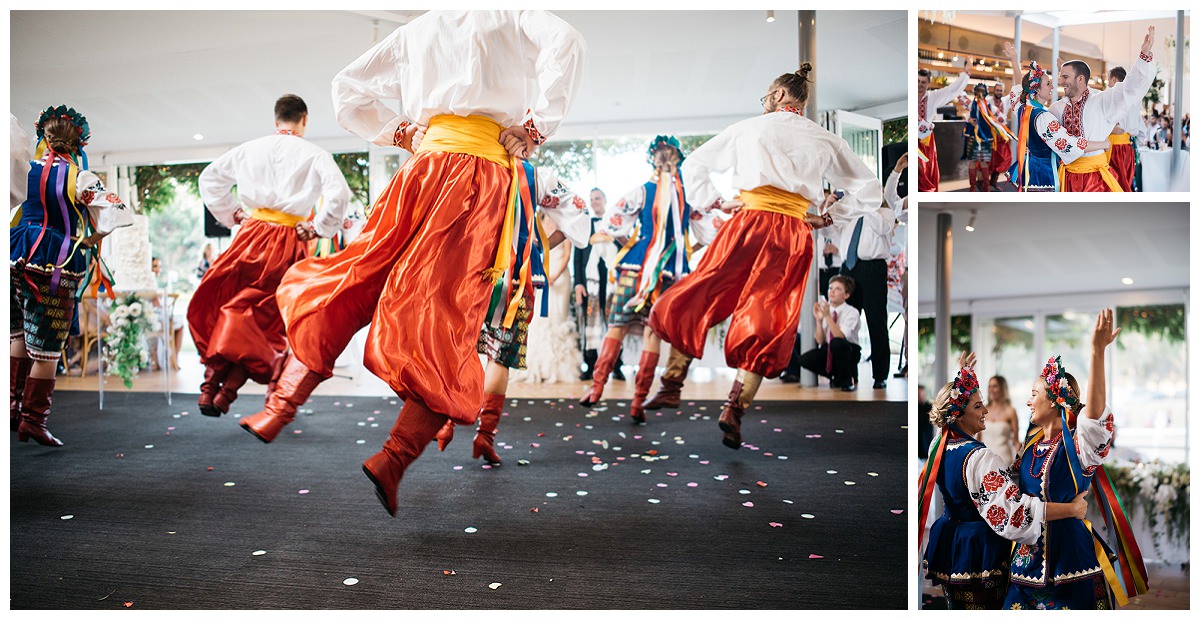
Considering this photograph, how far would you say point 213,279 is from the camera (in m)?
3.10

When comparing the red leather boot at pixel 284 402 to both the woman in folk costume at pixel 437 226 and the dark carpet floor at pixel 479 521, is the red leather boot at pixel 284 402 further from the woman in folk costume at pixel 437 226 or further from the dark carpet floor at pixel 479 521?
the dark carpet floor at pixel 479 521

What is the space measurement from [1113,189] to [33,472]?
3537 mm

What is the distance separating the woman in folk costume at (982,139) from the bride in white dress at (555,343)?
12.1ft

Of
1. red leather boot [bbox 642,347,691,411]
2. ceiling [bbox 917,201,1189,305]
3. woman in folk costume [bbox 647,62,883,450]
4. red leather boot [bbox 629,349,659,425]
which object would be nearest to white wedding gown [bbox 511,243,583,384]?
red leather boot [bbox 629,349,659,425]

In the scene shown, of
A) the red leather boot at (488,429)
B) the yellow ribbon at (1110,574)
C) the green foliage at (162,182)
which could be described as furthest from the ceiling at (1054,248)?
the green foliage at (162,182)

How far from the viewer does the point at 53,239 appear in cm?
284

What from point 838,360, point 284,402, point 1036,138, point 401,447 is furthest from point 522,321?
point 1036,138

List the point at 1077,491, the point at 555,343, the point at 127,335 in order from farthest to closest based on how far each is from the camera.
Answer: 1. the point at 555,343
2. the point at 127,335
3. the point at 1077,491

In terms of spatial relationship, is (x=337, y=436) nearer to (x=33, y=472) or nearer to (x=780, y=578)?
(x=33, y=472)

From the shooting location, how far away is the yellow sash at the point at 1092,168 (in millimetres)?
1982

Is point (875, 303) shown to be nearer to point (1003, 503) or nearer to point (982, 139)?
point (982, 139)

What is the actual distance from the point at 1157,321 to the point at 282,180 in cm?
282

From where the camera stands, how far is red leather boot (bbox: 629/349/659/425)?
358 centimetres

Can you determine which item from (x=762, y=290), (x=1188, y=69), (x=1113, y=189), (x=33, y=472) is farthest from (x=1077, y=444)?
(x=33, y=472)
